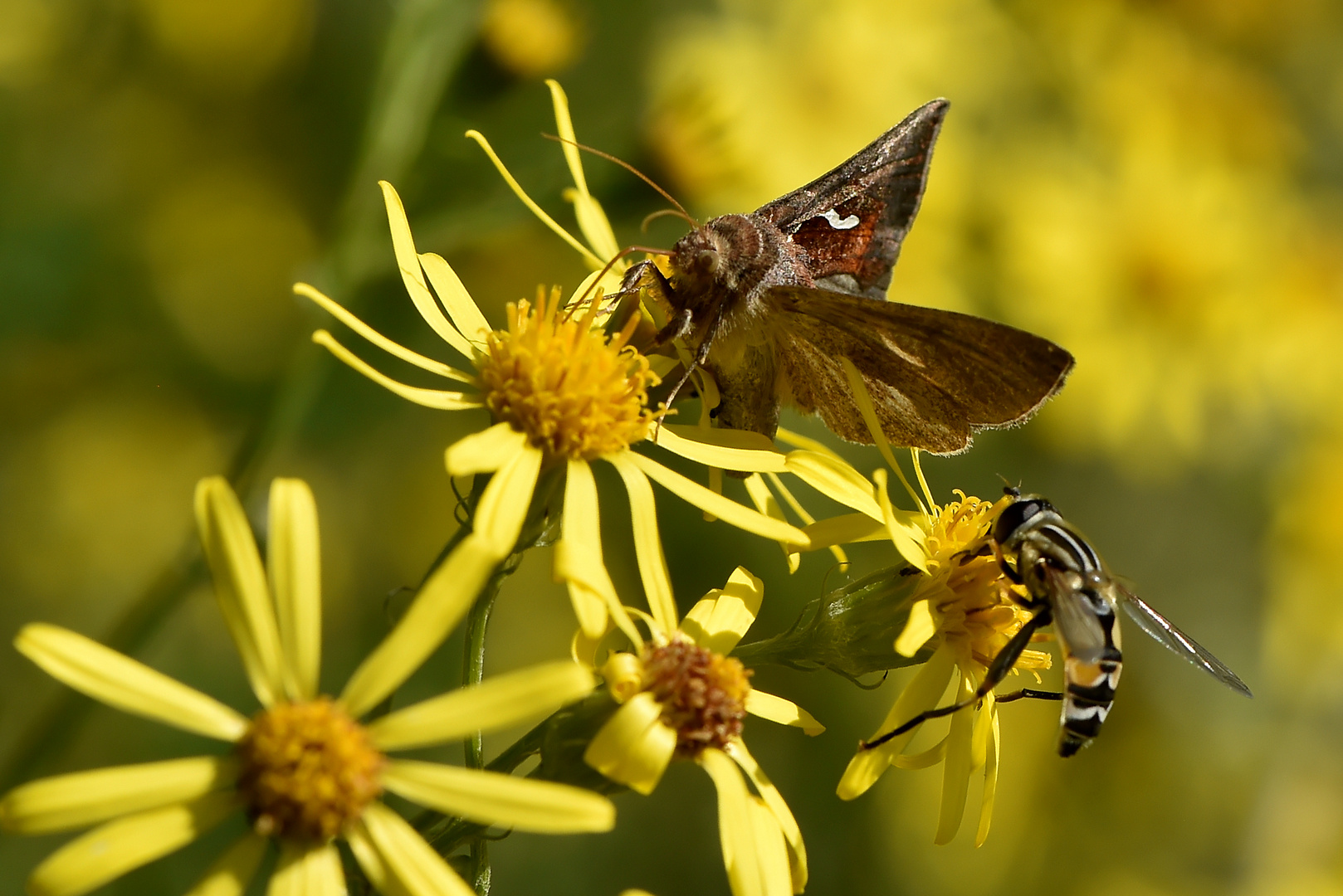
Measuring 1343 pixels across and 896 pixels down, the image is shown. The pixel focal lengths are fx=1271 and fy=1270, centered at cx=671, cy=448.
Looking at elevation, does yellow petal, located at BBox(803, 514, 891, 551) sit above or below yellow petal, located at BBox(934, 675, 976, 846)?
above

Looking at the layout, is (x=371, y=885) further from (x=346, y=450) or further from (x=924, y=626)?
(x=346, y=450)

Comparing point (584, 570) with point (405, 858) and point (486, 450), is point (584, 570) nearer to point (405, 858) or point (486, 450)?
point (486, 450)

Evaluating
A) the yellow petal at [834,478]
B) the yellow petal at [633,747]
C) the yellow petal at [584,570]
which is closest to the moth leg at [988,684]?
the yellow petal at [834,478]

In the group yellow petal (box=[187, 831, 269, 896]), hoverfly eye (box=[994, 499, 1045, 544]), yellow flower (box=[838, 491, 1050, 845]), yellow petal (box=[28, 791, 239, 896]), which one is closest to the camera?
yellow petal (box=[28, 791, 239, 896])

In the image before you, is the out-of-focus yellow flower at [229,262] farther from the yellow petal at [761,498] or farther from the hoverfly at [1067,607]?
the hoverfly at [1067,607]

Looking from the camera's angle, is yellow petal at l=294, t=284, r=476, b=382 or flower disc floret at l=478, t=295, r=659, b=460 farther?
flower disc floret at l=478, t=295, r=659, b=460

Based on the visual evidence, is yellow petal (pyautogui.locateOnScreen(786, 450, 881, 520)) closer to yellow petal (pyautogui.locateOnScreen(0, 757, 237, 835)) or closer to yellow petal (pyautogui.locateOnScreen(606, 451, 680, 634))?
yellow petal (pyautogui.locateOnScreen(606, 451, 680, 634))

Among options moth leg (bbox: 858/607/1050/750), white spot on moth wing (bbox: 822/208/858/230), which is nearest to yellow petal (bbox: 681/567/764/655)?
moth leg (bbox: 858/607/1050/750)
